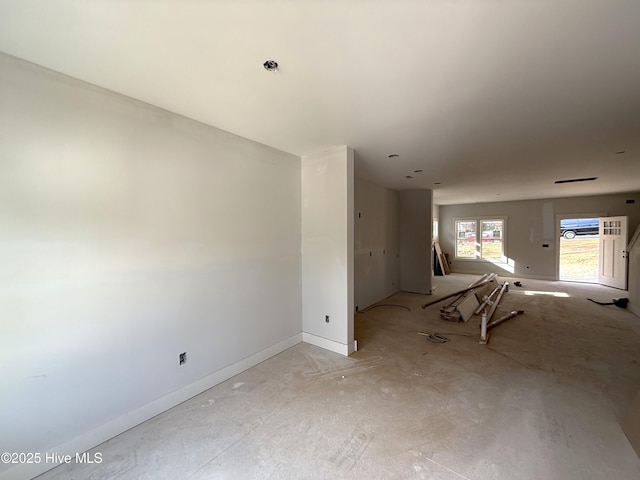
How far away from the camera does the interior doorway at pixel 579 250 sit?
7940 millimetres

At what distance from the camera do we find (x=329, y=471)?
163cm

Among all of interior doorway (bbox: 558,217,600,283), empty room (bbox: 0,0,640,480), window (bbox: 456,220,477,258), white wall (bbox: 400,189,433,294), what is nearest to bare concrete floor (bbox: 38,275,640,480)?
empty room (bbox: 0,0,640,480)

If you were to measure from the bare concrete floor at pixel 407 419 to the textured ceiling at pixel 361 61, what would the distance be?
2611 millimetres

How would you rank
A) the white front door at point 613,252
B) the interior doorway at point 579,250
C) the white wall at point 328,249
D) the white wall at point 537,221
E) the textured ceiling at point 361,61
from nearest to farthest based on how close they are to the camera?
the textured ceiling at point 361,61
the white wall at point 328,249
the white front door at point 613,252
the white wall at point 537,221
the interior doorway at point 579,250

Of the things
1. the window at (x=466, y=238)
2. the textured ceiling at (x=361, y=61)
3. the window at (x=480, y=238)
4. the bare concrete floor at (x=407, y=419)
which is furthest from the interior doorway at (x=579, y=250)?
the textured ceiling at (x=361, y=61)

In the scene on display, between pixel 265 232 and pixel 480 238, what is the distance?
347 inches

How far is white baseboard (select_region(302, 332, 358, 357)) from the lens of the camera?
3195 millimetres

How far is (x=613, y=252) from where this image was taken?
6840mm

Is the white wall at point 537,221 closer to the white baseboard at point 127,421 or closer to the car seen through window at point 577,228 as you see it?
the car seen through window at point 577,228

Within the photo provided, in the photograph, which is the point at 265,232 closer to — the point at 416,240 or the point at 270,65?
the point at 270,65

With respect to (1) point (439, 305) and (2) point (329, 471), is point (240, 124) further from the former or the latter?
(1) point (439, 305)

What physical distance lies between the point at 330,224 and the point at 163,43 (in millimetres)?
2336

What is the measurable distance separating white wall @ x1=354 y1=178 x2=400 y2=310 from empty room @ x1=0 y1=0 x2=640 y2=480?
65.6 inches

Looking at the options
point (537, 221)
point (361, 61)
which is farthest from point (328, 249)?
point (537, 221)
